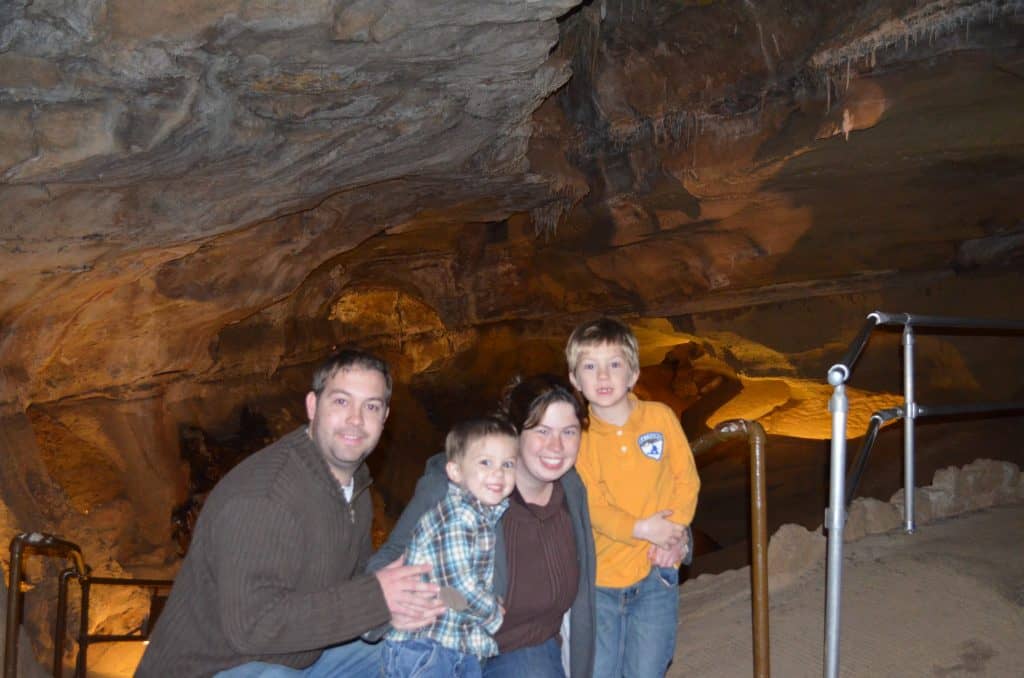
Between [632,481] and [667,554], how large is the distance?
28 cm

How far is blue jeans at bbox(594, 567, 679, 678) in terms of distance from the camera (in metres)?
3.02

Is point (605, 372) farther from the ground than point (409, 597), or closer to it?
farther from the ground

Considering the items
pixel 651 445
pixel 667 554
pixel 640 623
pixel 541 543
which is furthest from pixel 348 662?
pixel 651 445

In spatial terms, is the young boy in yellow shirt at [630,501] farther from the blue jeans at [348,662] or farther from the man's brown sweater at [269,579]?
the man's brown sweater at [269,579]

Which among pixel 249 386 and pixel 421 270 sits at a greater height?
pixel 421 270

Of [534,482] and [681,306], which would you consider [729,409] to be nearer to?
[681,306]

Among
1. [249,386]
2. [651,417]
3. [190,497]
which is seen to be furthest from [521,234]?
[651,417]

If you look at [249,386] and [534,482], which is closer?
[534,482]

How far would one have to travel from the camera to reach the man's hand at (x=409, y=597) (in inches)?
95.2

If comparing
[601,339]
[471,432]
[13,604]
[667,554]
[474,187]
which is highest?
[474,187]

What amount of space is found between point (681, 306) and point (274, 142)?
7181mm

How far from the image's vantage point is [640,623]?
3041 millimetres

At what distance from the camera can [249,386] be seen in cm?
1310

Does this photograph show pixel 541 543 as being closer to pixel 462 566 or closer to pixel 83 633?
pixel 462 566
